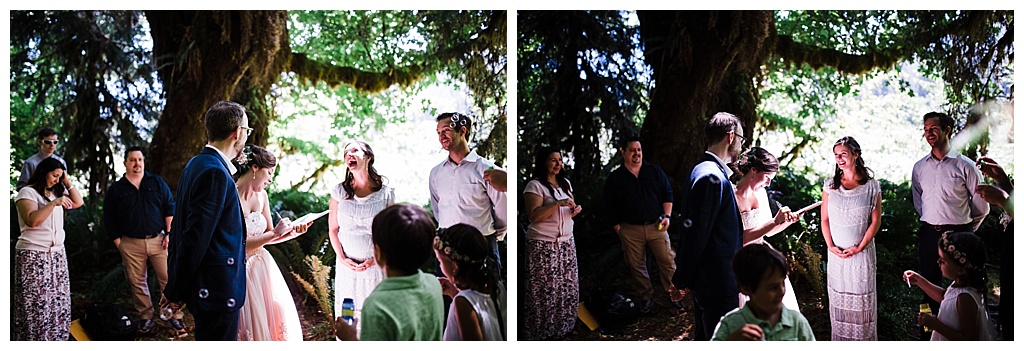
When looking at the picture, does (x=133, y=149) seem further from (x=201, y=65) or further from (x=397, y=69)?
(x=397, y=69)

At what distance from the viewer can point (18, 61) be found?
4938mm

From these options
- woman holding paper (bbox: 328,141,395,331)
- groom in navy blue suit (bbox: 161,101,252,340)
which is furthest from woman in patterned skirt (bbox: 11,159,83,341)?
woman holding paper (bbox: 328,141,395,331)

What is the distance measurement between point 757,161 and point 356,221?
80.9 inches

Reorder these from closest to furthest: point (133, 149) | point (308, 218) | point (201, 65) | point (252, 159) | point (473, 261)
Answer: point (473, 261), point (252, 159), point (308, 218), point (133, 149), point (201, 65)

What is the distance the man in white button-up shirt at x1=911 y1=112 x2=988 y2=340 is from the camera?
4.34 meters

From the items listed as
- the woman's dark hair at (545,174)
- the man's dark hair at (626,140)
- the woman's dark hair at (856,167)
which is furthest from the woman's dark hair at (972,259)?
the woman's dark hair at (545,174)

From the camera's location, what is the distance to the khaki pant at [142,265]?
4.73 metres

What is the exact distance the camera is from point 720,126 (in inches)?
172

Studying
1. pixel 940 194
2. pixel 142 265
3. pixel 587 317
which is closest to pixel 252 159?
pixel 142 265

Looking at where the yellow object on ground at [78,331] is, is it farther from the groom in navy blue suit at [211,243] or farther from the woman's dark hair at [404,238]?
the woman's dark hair at [404,238]

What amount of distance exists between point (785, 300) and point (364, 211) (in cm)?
213
